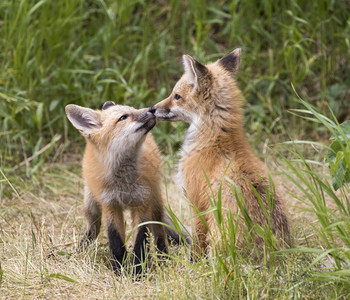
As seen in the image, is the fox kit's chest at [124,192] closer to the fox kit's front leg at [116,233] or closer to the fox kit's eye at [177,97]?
the fox kit's front leg at [116,233]

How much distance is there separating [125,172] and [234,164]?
1.06 metres

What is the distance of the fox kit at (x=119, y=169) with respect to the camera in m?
4.26

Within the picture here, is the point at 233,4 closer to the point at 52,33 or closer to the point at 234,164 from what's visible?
the point at 52,33

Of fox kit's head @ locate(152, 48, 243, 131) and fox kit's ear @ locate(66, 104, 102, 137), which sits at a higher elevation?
fox kit's head @ locate(152, 48, 243, 131)

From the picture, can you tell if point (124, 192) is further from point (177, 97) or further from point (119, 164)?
point (177, 97)

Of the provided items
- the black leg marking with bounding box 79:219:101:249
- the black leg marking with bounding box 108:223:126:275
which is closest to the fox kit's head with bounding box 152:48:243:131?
the black leg marking with bounding box 108:223:126:275

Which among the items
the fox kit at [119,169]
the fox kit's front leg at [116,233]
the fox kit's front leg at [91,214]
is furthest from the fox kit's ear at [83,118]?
the fox kit's front leg at [116,233]

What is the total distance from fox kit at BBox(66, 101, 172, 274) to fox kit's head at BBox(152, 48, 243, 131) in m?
0.21

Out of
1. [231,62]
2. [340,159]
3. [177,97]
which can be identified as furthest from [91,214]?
[340,159]

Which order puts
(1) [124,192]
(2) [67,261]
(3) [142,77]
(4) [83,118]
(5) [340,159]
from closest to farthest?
(5) [340,159] → (2) [67,261] → (1) [124,192] → (4) [83,118] → (3) [142,77]

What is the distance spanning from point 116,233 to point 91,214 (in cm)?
57

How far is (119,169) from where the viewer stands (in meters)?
4.38

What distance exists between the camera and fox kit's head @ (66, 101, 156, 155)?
169 inches

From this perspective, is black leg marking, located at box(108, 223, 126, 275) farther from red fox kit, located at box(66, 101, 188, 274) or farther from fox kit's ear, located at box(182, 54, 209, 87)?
fox kit's ear, located at box(182, 54, 209, 87)
